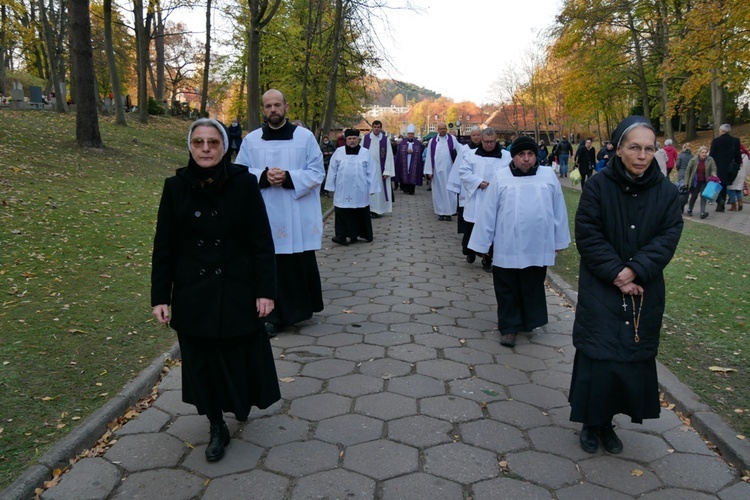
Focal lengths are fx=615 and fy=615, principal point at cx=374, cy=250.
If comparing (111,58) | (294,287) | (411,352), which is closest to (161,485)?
(411,352)

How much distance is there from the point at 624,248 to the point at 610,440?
1.17 meters

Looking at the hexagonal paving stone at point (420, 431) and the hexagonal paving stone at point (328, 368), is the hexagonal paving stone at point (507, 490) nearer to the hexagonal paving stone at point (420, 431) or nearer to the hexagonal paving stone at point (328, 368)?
the hexagonal paving stone at point (420, 431)

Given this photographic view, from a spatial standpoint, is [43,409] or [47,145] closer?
[43,409]

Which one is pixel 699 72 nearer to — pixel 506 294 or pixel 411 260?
pixel 411 260

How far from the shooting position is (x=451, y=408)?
424 cm

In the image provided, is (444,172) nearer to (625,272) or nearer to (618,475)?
(625,272)

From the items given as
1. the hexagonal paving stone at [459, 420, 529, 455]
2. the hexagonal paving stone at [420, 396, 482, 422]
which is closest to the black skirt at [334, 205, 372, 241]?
the hexagonal paving stone at [420, 396, 482, 422]

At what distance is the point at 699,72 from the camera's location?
20.5m

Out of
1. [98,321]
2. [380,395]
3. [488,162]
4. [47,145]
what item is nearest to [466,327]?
[380,395]

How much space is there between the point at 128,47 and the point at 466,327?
A: 145 feet

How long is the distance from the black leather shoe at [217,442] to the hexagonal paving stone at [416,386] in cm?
133

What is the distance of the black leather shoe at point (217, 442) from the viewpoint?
355 cm

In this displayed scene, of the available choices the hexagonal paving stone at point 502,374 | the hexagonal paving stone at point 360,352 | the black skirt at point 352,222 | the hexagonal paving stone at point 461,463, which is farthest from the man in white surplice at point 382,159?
the hexagonal paving stone at point 461,463

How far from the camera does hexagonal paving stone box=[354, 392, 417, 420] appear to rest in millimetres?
4131
